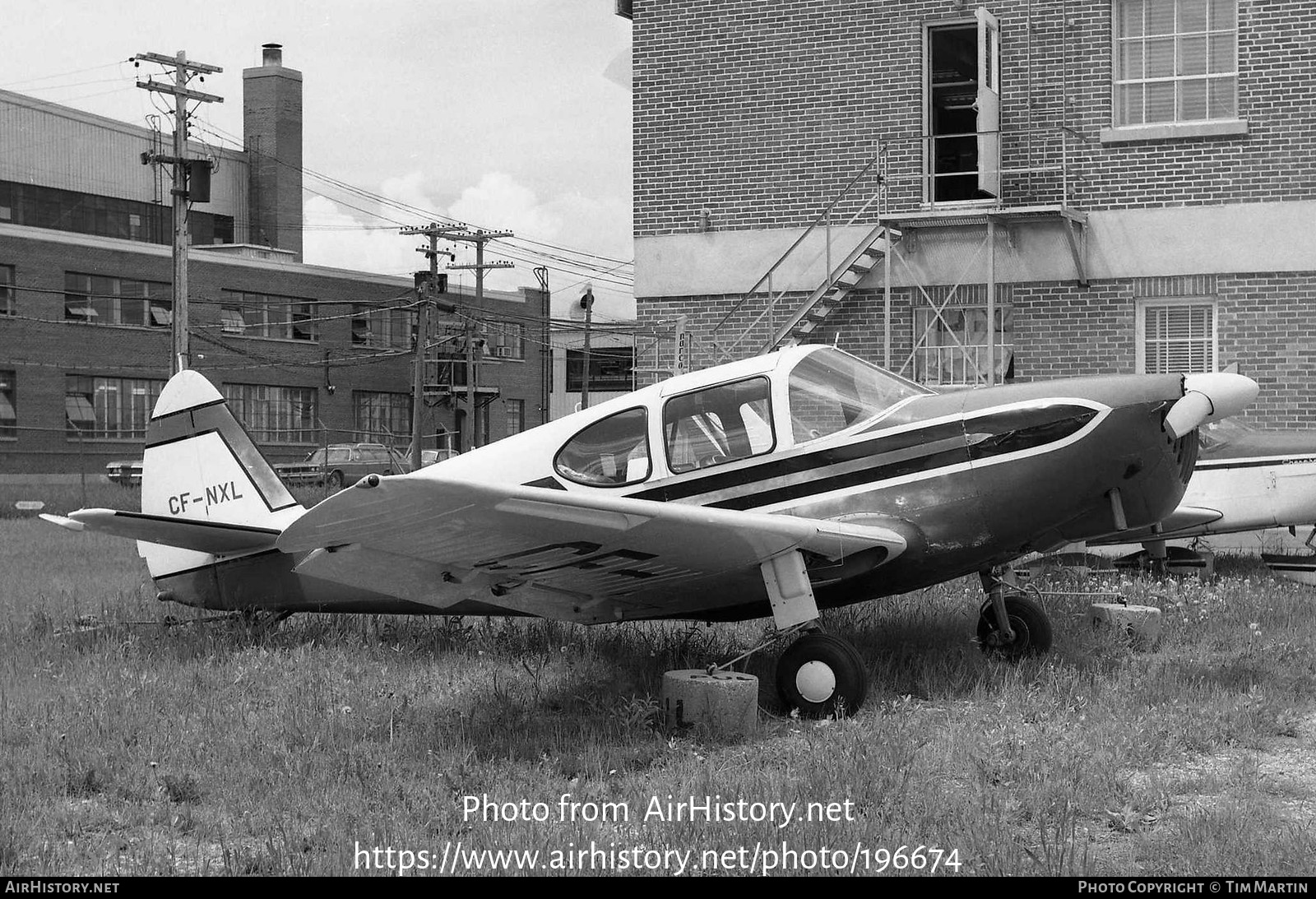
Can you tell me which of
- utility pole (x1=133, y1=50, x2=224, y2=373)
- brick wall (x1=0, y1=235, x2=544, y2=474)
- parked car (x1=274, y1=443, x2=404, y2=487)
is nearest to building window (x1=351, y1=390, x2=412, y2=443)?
brick wall (x1=0, y1=235, x2=544, y2=474)

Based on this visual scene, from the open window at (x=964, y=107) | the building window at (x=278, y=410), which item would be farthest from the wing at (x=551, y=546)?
the building window at (x=278, y=410)

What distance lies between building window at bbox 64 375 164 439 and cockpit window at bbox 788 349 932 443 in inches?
1793

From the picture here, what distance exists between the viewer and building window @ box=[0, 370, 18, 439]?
46.9 metres

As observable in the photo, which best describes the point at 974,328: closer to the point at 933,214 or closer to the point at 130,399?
the point at 933,214

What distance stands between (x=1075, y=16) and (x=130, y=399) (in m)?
44.2

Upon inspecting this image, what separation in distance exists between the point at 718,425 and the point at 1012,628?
8.32 feet

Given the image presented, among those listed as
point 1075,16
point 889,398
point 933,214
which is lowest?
point 889,398

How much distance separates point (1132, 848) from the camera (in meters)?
4.82

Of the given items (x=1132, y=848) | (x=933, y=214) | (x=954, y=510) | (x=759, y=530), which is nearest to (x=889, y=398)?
(x=954, y=510)

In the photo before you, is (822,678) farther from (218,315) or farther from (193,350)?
(218,315)

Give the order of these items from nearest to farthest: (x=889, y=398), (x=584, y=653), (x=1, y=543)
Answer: (x=889, y=398), (x=584, y=653), (x=1, y=543)

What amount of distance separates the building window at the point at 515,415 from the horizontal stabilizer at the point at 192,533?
190 ft

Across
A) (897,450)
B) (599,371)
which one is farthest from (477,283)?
(897,450)

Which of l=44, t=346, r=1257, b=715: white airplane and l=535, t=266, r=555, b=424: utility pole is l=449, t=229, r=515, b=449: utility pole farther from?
l=44, t=346, r=1257, b=715: white airplane
